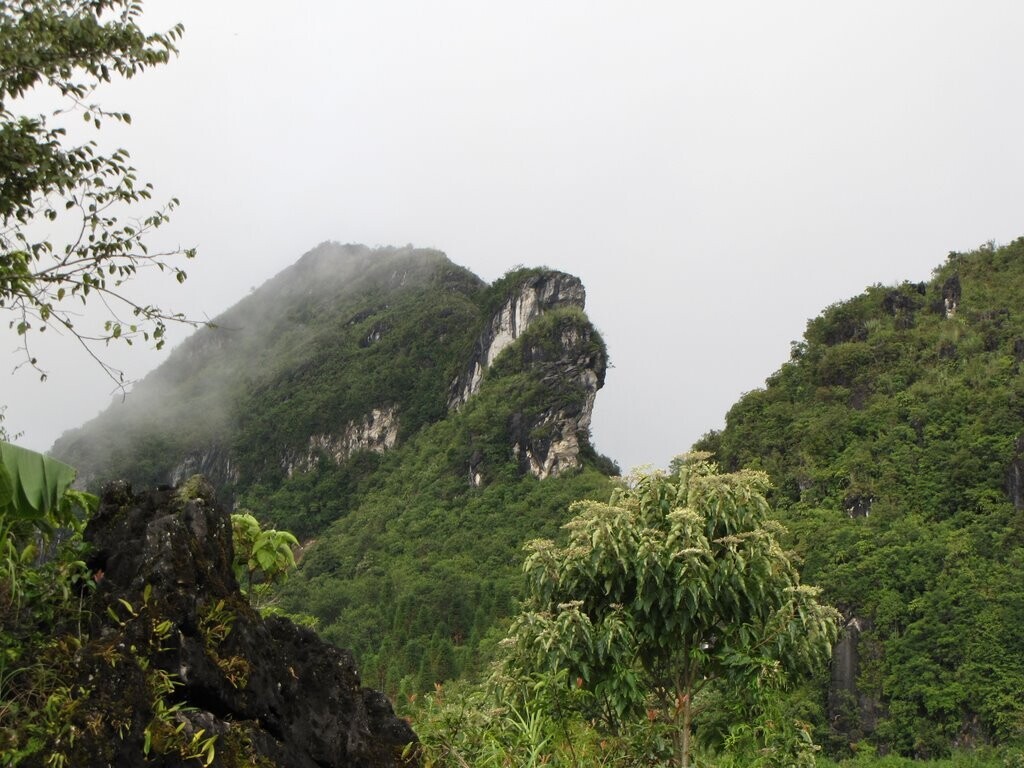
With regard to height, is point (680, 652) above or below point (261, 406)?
below

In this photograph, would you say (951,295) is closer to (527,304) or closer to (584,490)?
(584,490)

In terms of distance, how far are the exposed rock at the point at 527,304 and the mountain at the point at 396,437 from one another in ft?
0.58

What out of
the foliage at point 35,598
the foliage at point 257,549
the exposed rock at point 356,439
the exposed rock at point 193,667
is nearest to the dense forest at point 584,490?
the exposed rock at point 356,439

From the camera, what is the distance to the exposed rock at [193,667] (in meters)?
3.27

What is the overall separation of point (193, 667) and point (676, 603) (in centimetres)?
329

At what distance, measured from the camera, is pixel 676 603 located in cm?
605

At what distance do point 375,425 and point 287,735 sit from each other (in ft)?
336

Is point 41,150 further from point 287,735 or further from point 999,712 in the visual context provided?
point 999,712

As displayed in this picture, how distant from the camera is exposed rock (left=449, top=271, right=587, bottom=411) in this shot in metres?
91.7

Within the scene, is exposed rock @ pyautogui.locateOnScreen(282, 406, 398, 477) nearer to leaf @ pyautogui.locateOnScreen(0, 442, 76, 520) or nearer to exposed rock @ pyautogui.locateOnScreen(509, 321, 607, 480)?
exposed rock @ pyautogui.locateOnScreen(509, 321, 607, 480)

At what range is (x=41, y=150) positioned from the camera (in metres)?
5.71

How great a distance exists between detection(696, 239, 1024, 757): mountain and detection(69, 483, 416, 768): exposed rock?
113ft

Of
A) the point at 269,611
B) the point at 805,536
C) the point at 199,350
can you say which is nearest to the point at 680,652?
the point at 269,611

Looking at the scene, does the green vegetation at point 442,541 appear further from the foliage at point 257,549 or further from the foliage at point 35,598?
the foliage at point 35,598
